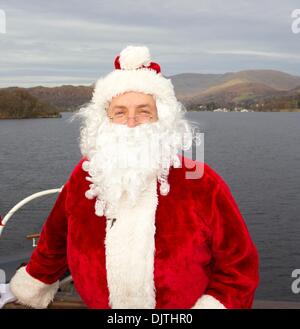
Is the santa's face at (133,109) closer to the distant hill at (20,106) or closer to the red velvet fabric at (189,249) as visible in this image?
the red velvet fabric at (189,249)

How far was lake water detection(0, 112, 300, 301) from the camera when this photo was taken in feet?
54.1

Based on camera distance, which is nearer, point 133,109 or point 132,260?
point 132,260

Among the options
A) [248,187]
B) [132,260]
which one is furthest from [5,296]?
[248,187]

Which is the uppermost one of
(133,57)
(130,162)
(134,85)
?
(133,57)

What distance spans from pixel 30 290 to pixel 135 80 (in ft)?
3.98

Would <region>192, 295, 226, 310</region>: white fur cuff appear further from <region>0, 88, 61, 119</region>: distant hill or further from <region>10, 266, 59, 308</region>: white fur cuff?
<region>0, 88, 61, 119</region>: distant hill

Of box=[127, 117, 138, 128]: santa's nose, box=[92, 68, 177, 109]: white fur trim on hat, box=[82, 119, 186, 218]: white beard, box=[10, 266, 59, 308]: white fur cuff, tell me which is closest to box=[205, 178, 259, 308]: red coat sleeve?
box=[82, 119, 186, 218]: white beard

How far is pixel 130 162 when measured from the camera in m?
2.21

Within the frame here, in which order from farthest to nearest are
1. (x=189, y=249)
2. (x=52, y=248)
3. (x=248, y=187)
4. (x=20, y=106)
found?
(x=20, y=106), (x=248, y=187), (x=52, y=248), (x=189, y=249)

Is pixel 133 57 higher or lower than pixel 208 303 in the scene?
higher

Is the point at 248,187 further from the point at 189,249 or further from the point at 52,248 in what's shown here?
the point at 189,249

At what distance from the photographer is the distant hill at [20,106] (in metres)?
91.9
